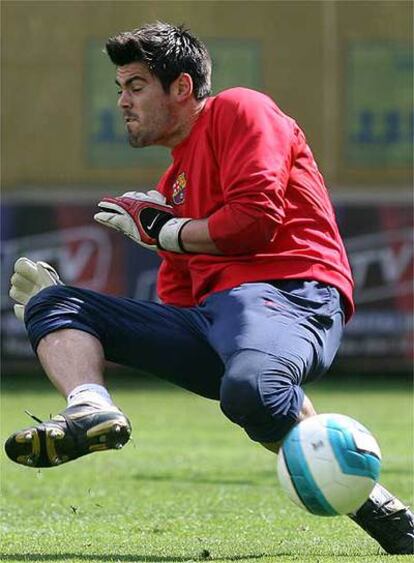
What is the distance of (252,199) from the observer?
20.3 ft

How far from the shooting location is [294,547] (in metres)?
6.81

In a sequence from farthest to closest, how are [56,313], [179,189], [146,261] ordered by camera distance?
[146,261] < [179,189] < [56,313]

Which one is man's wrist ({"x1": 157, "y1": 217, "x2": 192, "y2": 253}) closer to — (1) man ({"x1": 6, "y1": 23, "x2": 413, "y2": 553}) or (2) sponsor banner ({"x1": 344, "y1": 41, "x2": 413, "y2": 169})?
(1) man ({"x1": 6, "y1": 23, "x2": 413, "y2": 553})

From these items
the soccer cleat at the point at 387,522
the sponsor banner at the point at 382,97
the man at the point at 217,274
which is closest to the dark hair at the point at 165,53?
the man at the point at 217,274

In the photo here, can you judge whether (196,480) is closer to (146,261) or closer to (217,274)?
(217,274)

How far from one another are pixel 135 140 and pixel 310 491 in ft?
6.06

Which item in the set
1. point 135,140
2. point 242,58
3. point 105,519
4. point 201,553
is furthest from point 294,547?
point 242,58

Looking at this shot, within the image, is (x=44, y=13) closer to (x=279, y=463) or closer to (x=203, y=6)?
(x=203, y=6)

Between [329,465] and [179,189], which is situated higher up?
[179,189]

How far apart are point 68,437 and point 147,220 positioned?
1.26m

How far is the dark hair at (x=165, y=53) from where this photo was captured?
21.4 feet

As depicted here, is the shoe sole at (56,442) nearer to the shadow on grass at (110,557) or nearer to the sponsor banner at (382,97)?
the shadow on grass at (110,557)

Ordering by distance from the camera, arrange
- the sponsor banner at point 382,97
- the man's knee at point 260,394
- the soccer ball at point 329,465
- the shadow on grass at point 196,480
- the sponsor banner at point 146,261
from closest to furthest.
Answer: the soccer ball at point 329,465 < the man's knee at point 260,394 < the shadow on grass at point 196,480 < the sponsor banner at point 146,261 < the sponsor banner at point 382,97

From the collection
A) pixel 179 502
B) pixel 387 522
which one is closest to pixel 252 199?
pixel 387 522
